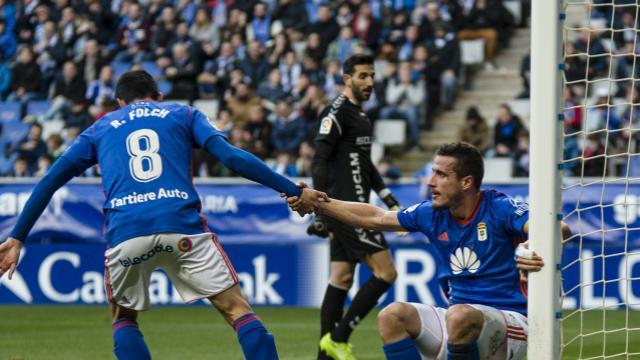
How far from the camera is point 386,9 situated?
20297 millimetres

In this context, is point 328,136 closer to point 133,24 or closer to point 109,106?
point 109,106

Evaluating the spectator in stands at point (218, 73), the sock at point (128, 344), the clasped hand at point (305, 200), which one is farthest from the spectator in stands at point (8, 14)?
the clasped hand at point (305, 200)

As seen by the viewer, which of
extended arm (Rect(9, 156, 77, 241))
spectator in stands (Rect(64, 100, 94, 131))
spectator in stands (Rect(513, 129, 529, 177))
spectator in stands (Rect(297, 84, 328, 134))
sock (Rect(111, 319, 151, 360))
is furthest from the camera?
spectator in stands (Rect(64, 100, 94, 131))

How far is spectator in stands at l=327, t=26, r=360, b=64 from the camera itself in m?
19.3

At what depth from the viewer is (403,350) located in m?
6.13

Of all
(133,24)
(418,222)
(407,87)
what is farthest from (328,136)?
(133,24)

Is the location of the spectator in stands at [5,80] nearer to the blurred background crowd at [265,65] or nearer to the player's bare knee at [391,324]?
the blurred background crowd at [265,65]

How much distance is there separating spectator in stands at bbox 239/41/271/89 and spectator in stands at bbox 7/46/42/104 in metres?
3.83

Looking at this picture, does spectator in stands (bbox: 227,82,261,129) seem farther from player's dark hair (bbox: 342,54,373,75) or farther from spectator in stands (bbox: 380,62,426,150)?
player's dark hair (bbox: 342,54,373,75)

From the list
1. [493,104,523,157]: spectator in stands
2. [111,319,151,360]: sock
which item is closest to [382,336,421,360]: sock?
[111,319,151,360]: sock

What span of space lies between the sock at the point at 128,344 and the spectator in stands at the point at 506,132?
10.3 metres

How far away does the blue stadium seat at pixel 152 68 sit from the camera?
2083cm

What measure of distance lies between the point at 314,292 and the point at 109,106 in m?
5.73

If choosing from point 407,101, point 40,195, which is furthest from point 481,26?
point 40,195
